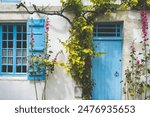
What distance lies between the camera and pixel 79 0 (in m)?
11.3

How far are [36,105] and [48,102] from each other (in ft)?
0.66

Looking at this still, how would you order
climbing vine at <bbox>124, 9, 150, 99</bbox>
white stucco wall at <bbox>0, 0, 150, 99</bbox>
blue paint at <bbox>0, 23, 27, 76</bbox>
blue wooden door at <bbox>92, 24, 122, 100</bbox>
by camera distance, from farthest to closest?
blue paint at <bbox>0, 23, 27, 76</bbox> → blue wooden door at <bbox>92, 24, 122, 100</bbox> → white stucco wall at <bbox>0, 0, 150, 99</bbox> → climbing vine at <bbox>124, 9, 150, 99</bbox>

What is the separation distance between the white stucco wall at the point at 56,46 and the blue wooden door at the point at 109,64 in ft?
0.78

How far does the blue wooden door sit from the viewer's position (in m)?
11.6

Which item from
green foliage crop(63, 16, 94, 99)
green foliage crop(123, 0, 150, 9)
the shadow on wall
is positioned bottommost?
the shadow on wall

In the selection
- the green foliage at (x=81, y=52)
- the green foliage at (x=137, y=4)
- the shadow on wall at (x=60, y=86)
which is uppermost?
the green foliage at (x=137, y=4)

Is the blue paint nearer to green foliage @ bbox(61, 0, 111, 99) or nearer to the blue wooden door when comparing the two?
green foliage @ bbox(61, 0, 111, 99)

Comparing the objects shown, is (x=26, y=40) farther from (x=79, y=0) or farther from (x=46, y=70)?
(x=79, y=0)

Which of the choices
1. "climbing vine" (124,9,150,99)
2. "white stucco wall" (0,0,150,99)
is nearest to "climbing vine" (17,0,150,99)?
"climbing vine" (124,9,150,99)

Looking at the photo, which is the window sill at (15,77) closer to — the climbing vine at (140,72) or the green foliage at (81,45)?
the green foliage at (81,45)

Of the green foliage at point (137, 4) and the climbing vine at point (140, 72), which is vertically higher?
the green foliage at point (137, 4)

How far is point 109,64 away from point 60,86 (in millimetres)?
1396

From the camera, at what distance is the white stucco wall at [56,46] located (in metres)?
11.4

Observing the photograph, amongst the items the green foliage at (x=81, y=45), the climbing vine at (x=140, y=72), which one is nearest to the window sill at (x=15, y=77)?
the green foliage at (x=81, y=45)
